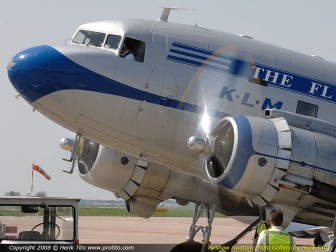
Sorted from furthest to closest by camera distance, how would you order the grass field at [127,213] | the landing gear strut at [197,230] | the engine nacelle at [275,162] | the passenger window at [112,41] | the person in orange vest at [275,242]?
the grass field at [127,213] < the landing gear strut at [197,230] < the passenger window at [112,41] < the engine nacelle at [275,162] < the person in orange vest at [275,242]

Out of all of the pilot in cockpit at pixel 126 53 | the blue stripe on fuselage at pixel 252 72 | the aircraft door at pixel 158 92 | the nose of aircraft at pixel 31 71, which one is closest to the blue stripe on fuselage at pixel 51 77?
the nose of aircraft at pixel 31 71

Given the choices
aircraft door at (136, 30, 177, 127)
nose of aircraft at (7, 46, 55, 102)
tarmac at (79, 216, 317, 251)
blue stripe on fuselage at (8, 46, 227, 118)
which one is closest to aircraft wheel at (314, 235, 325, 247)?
tarmac at (79, 216, 317, 251)

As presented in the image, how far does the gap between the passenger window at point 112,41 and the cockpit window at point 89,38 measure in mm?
137

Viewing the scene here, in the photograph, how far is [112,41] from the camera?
16.7 metres

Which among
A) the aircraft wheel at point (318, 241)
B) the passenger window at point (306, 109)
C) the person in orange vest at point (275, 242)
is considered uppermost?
the passenger window at point (306, 109)

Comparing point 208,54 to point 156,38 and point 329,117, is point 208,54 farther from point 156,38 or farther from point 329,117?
point 329,117

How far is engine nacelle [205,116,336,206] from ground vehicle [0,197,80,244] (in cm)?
386

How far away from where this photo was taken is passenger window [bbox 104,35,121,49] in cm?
1662

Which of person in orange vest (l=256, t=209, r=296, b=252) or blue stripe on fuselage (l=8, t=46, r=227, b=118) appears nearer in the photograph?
person in orange vest (l=256, t=209, r=296, b=252)

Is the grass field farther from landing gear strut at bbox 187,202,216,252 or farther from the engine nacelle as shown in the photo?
the engine nacelle

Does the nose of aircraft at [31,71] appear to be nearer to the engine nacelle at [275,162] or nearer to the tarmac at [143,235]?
the engine nacelle at [275,162]

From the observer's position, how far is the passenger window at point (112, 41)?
1662cm

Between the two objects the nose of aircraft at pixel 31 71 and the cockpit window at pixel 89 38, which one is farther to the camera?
the cockpit window at pixel 89 38

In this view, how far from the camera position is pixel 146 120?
1656cm
